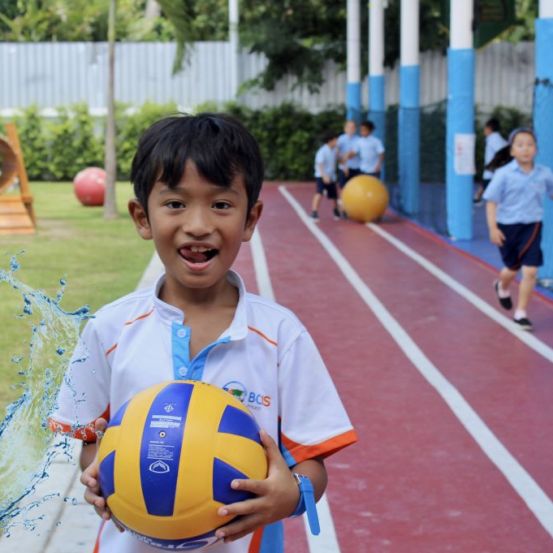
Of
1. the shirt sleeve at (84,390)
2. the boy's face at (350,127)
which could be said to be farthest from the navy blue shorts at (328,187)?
the shirt sleeve at (84,390)

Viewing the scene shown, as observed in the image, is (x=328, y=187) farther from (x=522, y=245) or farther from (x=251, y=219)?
(x=251, y=219)

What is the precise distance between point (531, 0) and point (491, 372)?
29.8 m

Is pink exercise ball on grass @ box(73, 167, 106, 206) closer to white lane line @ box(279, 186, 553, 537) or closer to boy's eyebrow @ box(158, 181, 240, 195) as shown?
white lane line @ box(279, 186, 553, 537)

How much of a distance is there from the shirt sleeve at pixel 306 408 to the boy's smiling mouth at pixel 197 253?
12.5 inches

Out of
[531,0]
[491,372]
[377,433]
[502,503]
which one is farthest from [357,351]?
[531,0]

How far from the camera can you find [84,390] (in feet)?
10.4

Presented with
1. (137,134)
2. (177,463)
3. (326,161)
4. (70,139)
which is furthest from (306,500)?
(70,139)

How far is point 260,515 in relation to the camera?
9.15 ft

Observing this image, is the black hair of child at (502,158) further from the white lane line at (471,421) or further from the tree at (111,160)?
the tree at (111,160)

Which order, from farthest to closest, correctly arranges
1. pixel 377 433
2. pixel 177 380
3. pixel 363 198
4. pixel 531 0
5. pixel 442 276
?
pixel 531 0 < pixel 363 198 < pixel 442 276 < pixel 377 433 < pixel 177 380

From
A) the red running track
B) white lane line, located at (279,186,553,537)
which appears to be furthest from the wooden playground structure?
white lane line, located at (279,186,553,537)

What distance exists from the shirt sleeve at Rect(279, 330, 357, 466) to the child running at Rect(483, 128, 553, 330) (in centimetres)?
811

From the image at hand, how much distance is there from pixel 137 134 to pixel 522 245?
77.0ft

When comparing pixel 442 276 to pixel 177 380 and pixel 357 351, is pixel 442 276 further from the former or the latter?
pixel 177 380
